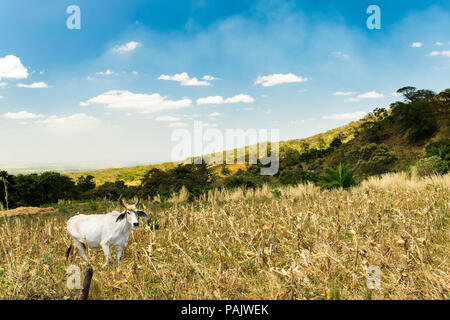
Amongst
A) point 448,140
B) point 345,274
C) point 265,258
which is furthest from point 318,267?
point 448,140

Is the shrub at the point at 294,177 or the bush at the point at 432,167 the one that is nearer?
the bush at the point at 432,167

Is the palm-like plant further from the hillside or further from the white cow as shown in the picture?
the hillside

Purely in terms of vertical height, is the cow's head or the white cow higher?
the cow's head

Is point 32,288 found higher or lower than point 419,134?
lower

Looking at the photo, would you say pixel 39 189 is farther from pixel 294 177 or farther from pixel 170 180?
pixel 294 177

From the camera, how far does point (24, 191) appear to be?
17469 millimetres

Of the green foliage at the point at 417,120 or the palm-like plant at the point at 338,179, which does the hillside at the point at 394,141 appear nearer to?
the green foliage at the point at 417,120

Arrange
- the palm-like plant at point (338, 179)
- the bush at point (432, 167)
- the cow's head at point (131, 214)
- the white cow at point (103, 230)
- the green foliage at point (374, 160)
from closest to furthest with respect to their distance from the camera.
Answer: the cow's head at point (131, 214)
the white cow at point (103, 230)
the palm-like plant at point (338, 179)
the bush at point (432, 167)
the green foliage at point (374, 160)

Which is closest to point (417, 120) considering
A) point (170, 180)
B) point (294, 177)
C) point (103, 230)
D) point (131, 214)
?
point (294, 177)

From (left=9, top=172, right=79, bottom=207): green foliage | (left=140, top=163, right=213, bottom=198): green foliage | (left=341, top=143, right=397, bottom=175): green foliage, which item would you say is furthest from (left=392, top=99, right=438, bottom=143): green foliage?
(left=9, top=172, right=79, bottom=207): green foliage

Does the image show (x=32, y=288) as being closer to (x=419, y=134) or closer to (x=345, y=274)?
(x=345, y=274)

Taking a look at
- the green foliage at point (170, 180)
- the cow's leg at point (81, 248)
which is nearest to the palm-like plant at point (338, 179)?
the green foliage at point (170, 180)
